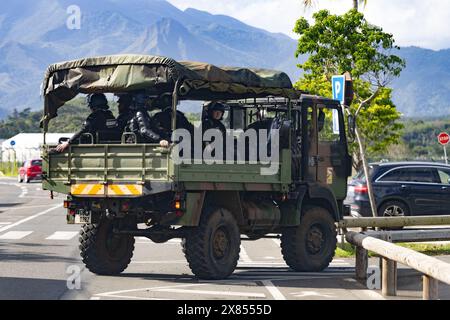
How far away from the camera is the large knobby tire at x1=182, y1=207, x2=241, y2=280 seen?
602 inches

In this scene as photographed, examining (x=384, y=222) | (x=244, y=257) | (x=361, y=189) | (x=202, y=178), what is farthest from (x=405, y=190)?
(x=202, y=178)

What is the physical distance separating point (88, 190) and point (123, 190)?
25.5 inches

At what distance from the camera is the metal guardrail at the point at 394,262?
11.2 meters

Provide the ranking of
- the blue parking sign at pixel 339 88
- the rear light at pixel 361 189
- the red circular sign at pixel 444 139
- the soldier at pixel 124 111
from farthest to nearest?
the red circular sign at pixel 444 139 → the rear light at pixel 361 189 → the blue parking sign at pixel 339 88 → the soldier at pixel 124 111

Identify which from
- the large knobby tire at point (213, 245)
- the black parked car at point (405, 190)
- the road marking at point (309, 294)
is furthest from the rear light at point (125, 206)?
the black parked car at point (405, 190)

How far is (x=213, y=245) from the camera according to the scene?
1552 cm

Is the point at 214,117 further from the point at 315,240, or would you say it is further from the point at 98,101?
the point at 315,240

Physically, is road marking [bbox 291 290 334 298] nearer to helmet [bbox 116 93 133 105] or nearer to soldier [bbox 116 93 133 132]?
soldier [bbox 116 93 133 132]

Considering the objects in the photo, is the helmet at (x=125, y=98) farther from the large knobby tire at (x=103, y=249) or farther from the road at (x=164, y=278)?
the road at (x=164, y=278)

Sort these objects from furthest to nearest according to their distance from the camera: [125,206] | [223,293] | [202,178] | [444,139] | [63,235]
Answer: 1. [444,139]
2. [63,235]
3. [125,206]
4. [202,178]
5. [223,293]

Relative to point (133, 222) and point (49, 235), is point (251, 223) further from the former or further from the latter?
point (49, 235)

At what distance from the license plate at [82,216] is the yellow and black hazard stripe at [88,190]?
0.98 feet

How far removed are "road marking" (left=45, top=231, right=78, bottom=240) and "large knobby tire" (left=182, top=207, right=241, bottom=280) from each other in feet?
30.5

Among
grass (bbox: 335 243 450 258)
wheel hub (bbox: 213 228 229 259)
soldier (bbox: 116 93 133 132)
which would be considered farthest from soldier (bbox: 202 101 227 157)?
grass (bbox: 335 243 450 258)
